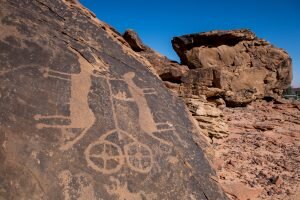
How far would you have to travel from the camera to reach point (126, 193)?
96.8 inches

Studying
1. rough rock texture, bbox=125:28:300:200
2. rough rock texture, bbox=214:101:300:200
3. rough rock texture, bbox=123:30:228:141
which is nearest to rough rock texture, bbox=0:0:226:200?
rough rock texture, bbox=125:28:300:200

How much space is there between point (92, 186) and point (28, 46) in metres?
1.46

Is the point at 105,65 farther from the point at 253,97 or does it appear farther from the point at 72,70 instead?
the point at 253,97

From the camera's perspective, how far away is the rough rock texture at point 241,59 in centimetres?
1536

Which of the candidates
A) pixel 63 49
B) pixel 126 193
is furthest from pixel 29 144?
pixel 63 49

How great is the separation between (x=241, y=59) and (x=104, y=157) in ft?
48.6

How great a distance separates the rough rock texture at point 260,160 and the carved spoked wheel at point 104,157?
98.3 inches

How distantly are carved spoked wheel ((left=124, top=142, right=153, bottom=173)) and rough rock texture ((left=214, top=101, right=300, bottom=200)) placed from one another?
7.18 ft

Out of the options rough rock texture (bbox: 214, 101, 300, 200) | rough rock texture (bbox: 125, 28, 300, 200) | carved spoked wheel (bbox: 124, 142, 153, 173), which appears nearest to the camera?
carved spoked wheel (bbox: 124, 142, 153, 173)

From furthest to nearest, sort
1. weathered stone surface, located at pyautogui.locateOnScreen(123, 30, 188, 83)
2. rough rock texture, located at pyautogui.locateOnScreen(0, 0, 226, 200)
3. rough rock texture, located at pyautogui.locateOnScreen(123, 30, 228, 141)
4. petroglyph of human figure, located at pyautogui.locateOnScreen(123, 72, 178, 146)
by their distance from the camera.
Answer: weathered stone surface, located at pyautogui.locateOnScreen(123, 30, 188, 83), rough rock texture, located at pyautogui.locateOnScreen(123, 30, 228, 141), petroglyph of human figure, located at pyautogui.locateOnScreen(123, 72, 178, 146), rough rock texture, located at pyautogui.locateOnScreen(0, 0, 226, 200)

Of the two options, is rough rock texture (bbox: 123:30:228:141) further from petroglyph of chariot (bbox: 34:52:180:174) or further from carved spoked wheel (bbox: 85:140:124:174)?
carved spoked wheel (bbox: 85:140:124:174)

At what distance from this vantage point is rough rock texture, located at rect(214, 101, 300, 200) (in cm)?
480

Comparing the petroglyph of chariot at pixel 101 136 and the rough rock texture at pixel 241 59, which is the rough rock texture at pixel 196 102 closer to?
the petroglyph of chariot at pixel 101 136

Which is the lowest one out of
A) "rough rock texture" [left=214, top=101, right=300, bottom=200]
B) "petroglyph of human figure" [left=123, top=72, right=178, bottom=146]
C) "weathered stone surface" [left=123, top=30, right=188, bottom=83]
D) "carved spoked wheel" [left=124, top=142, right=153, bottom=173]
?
"rough rock texture" [left=214, top=101, right=300, bottom=200]
